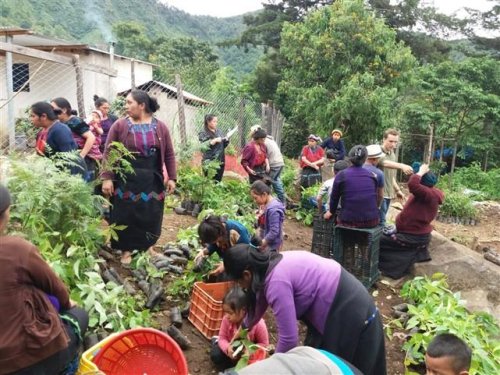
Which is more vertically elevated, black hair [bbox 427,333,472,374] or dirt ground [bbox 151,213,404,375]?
black hair [bbox 427,333,472,374]

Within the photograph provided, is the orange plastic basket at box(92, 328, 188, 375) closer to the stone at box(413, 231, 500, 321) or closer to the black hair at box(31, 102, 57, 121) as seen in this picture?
the black hair at box(31, 102, 57, 121)

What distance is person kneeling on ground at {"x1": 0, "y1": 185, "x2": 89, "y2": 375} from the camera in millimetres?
2078

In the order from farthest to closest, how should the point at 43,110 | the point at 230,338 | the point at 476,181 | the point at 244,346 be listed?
the point at 476,181 → the point at 43,110 → the point at 230,338 → the point at 244,346

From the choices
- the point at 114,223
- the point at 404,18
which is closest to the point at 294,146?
the point at 404,18

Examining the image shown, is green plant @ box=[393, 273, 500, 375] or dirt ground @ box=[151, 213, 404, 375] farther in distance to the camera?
green plant @ box=[393, 273, 500, 375]

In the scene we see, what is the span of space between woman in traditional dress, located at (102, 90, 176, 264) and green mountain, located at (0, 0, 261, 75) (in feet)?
113

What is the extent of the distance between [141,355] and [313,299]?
1.07 meters

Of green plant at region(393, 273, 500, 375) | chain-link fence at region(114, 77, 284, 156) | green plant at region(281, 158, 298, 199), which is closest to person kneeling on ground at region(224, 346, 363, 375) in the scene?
green plant at region(393, 273, 500, 375)

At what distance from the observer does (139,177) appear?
4391 millimetres

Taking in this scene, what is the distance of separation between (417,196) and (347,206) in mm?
907

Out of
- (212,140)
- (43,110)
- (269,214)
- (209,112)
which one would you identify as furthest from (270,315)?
(209,112)

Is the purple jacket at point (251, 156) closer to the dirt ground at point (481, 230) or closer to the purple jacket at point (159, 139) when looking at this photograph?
the purple jacket at point (159, 139)

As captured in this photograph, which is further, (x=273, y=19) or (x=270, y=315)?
(x=273, y=19)

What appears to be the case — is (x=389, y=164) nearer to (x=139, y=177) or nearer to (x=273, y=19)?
(x=139, y=177)
